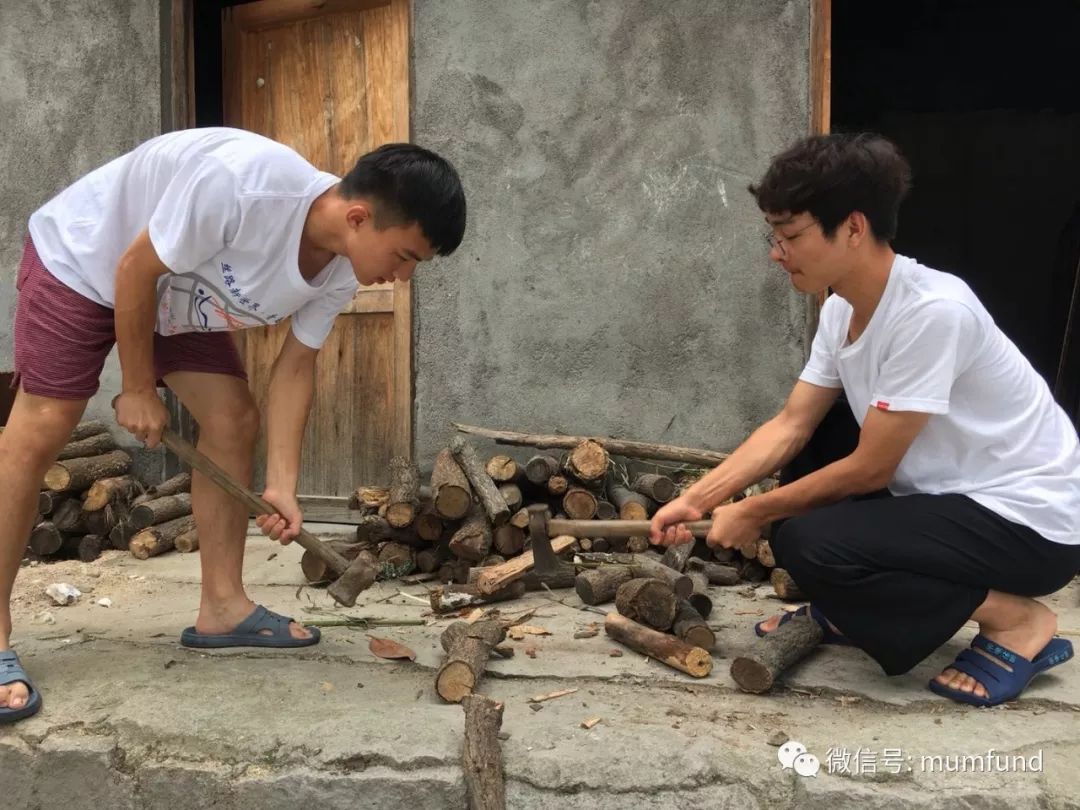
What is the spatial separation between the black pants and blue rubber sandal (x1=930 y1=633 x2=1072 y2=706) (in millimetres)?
128

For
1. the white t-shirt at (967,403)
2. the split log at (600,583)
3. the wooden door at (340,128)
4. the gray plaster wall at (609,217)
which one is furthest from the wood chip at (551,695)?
the wooden door at (340,128)

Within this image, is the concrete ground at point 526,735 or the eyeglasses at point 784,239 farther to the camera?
the eyeglasses at point 784,239

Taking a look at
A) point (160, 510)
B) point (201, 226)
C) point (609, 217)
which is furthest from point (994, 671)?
point (160, 510)

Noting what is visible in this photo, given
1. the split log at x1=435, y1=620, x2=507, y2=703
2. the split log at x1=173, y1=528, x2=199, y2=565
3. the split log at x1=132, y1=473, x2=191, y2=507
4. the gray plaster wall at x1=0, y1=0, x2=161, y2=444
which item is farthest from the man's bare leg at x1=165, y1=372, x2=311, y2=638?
the gray plaster wall at x1=0, y1=0, x2=161, y2=444

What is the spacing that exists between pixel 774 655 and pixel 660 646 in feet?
1.18

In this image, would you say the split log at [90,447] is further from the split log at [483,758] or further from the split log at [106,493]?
the split log at [483,758]

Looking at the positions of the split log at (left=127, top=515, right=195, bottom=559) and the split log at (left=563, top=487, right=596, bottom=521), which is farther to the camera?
the split log at (left=127, top=515, right=195, bottom=559)

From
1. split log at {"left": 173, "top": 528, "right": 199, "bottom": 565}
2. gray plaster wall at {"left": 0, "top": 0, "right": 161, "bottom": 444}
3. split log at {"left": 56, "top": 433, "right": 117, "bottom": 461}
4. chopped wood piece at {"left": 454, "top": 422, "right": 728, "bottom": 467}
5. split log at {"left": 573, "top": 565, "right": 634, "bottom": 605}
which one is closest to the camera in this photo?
split log at {"left": 573, "top": 565, "right": 634, "bottom": 605}

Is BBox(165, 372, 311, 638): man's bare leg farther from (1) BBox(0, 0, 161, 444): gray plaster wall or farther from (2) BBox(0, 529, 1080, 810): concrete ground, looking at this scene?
(1) BBox(0, 0, 161, 444): gray plaster wall

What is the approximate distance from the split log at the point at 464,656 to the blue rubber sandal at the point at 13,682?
1039 millimetres

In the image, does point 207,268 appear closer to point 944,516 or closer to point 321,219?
point 321,219

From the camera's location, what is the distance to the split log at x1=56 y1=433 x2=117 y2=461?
14.9 feet

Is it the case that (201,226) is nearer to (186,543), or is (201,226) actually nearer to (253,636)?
(253,636)

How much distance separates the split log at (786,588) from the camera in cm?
334
